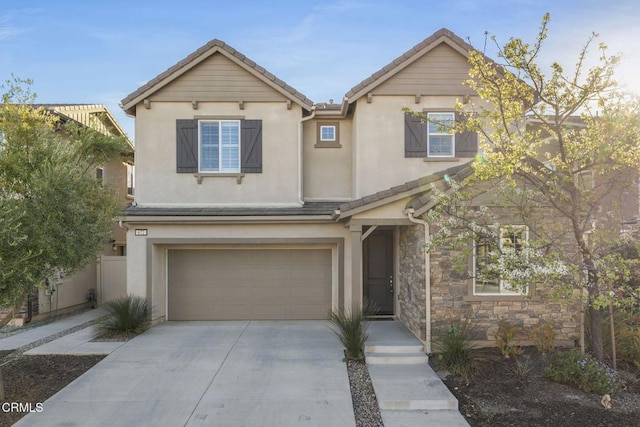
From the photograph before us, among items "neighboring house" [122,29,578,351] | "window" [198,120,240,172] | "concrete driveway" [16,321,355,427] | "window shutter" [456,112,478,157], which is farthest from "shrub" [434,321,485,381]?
"window" [198,120,240,172]

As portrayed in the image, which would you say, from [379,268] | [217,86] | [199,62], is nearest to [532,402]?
[379,268]

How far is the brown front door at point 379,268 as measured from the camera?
11219 mm

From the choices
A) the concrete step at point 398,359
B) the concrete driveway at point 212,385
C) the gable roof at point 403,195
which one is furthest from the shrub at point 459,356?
the gable roof at point 403,195

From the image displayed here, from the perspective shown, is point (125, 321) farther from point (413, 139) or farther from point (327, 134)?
point (413, 139)

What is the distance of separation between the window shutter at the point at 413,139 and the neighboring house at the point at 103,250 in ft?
23.8

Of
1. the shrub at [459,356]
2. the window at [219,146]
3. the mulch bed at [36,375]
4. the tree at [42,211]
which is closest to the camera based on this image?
the tree at [42,211]

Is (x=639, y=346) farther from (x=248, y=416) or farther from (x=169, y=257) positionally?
(x=169, y=257)

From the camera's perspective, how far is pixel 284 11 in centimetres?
964

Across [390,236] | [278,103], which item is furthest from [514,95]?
[278,103]

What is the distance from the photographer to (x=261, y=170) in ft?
36.8

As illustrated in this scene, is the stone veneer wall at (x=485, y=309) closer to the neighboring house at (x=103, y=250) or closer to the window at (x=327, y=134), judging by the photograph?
the window at (x=327, y=134)

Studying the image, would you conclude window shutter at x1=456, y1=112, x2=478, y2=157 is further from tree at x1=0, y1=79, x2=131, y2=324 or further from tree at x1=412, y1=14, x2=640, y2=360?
tree at x1=0, y1=79, x2=131, y2=324

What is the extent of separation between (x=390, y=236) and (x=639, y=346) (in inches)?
227

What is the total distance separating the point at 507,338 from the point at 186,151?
29.4 ft
